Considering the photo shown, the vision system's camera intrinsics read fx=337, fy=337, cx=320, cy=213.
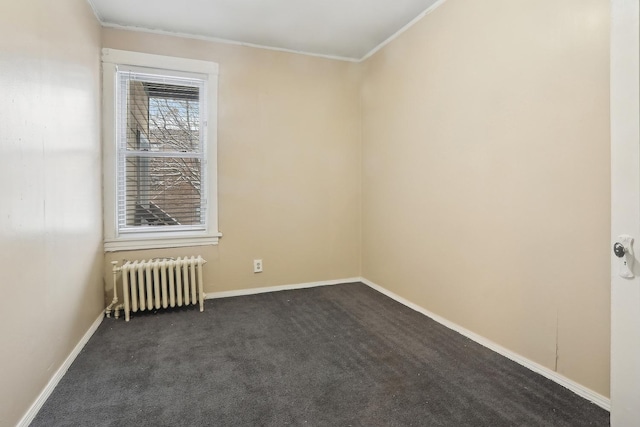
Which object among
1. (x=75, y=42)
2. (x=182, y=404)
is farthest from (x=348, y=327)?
(x=75, y=42)

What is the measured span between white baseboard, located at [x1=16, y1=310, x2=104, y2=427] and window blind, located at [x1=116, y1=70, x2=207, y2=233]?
3.49 ft

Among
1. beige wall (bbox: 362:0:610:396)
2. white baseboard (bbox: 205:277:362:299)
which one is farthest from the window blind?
beige wall (bbox: 362:0:610:396)

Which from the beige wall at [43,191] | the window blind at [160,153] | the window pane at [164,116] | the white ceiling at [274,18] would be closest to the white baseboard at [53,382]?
the beige wall at [43,191]

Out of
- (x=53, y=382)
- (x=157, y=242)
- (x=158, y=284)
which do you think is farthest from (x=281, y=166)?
(x=53, y=382)

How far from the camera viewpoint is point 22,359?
157cm

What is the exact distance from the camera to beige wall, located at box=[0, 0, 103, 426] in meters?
1.47

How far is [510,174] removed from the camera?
84.9 inches

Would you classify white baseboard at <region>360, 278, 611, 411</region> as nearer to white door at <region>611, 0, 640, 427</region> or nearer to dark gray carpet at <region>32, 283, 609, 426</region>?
dark gray carpet at <region>32, 283, 609, 426</region>

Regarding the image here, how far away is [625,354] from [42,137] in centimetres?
299

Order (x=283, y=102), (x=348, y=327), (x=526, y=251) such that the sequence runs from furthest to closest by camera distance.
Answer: (x=283, y=102) < (x=348, y=327) < (x=526, y=251)

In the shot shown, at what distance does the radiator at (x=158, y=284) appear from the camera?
2.94 m

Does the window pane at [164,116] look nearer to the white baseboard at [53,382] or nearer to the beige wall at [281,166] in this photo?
the beige wall at [281,166]

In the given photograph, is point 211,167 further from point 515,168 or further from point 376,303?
point 515,168

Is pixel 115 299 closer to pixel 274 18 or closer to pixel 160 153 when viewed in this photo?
pixel 160 153
